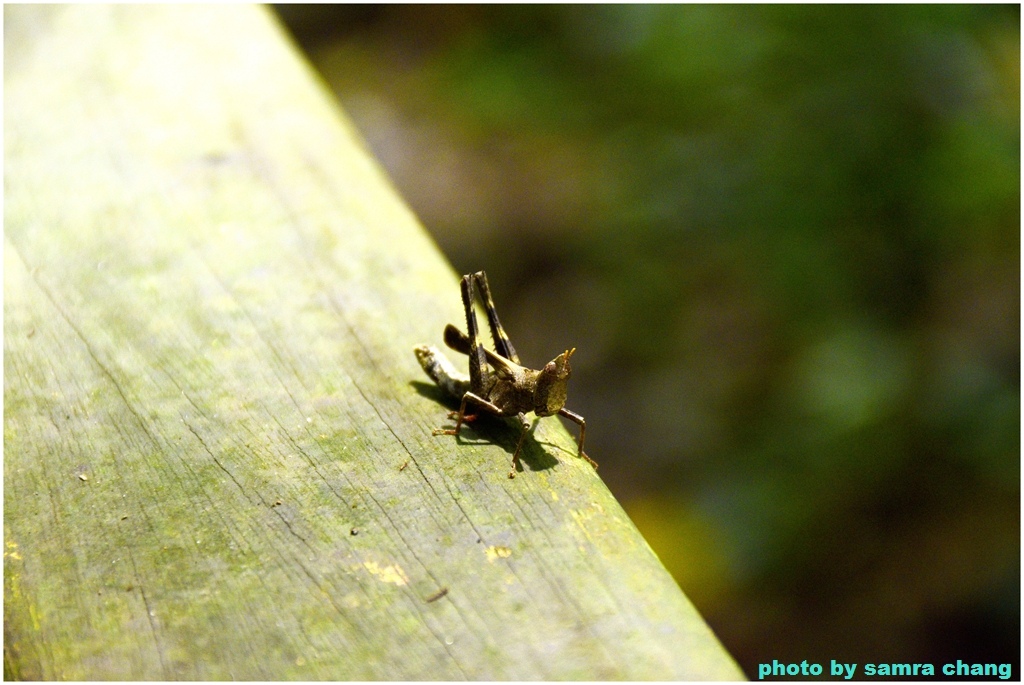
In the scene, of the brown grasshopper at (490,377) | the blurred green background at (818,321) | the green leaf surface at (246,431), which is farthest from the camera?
the blurred green background at (818,321)

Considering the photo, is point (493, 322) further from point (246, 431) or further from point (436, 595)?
point (436, 595)

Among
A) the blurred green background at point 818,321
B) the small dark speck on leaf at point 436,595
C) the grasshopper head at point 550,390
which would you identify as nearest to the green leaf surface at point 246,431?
the small dark speck on leaf at point 436,595

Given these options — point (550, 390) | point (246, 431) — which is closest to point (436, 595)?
point (246, 431)

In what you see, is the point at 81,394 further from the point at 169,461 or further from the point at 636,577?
the point at 636,577

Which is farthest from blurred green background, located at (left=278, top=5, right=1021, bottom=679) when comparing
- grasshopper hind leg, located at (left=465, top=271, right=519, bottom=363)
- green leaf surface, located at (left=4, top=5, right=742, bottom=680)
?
green leaf surface, located at (left=4, top=5, right=742, bottom=680)

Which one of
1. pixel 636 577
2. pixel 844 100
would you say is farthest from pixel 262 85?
pixel 844 100

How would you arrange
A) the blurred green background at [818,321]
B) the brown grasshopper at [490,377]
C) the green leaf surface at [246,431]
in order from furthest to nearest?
the blurred green background at [818,321] < the brown grasshopper at [490,377] < the green leaf surface at [246,431]

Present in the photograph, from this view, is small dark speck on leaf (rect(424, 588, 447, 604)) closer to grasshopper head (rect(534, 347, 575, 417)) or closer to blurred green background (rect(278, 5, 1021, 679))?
grasshopper head (rect(534, 347, 575, 417))

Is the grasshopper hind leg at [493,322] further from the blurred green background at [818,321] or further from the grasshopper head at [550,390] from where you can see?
the blurred green background at [818,321]
